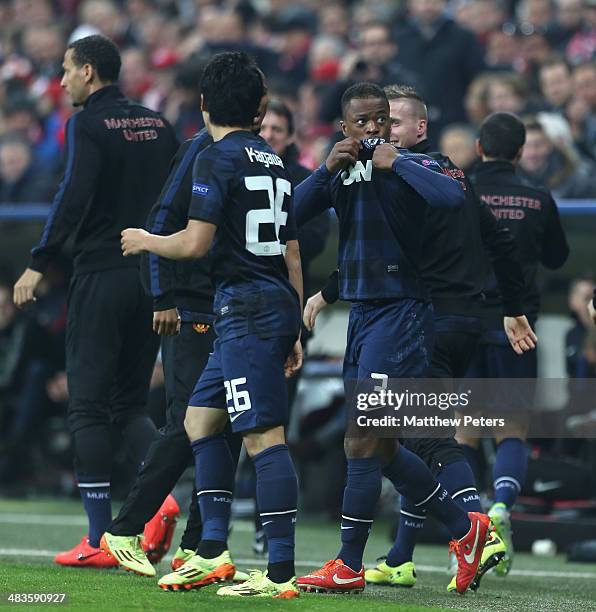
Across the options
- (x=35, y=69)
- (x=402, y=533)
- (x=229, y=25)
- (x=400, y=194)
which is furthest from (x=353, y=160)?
(x=35, y=69)

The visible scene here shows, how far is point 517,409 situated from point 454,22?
5.79m

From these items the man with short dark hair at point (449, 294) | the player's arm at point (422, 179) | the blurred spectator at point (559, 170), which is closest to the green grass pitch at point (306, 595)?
the man with short dark hair at point (449, 294)

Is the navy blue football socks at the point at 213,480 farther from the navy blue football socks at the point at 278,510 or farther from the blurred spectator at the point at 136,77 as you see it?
the blurred spectator at the point at 136,77

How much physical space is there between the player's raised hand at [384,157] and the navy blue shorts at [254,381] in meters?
0.78

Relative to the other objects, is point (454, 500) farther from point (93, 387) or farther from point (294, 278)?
point (93, 387)

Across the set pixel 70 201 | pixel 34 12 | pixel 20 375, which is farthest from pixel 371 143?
pixel 34 12

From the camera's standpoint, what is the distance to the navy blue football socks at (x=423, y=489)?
6.18 meters

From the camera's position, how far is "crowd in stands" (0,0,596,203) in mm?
10906

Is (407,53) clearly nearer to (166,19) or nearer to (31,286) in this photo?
(166,19)

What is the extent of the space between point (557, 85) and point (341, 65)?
2.58 metres

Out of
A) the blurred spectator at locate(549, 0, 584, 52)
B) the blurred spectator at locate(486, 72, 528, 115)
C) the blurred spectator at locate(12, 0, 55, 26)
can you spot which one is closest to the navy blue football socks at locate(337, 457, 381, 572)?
the blurred spectator at locate(486, 72, 528, 115)

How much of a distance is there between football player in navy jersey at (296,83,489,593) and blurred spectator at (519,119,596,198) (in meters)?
4.14

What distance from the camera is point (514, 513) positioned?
977 cm

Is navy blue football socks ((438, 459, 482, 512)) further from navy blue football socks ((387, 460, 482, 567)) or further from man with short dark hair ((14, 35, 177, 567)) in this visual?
man with short dark hair ((14, 35, 177, 567))
